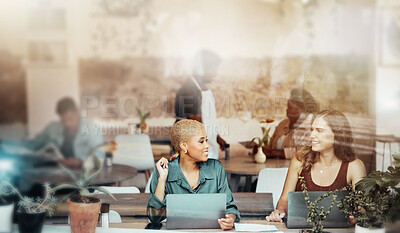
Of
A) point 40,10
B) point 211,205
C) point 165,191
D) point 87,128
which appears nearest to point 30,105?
point 87,128

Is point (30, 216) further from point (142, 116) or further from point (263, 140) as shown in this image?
point (263, 140)

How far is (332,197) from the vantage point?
2.96m

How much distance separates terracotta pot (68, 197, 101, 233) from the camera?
2623 mm

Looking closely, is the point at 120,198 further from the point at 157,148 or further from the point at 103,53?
the point at 103,53

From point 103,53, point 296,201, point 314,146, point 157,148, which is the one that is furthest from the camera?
point 103,53

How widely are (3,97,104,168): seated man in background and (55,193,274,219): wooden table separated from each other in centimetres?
56

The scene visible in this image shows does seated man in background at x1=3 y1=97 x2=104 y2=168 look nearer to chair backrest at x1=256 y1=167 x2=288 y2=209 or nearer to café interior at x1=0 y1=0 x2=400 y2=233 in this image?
café interior at x1=0 y1=0 x2=400 y2=233

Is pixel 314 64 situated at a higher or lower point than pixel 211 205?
higher

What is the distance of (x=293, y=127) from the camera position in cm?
370

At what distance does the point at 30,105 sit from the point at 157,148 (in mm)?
1173

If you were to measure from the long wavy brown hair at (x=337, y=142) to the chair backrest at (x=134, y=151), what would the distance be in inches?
47.9

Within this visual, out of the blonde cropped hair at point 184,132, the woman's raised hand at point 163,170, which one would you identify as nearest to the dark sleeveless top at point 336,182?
the blonde cropped hair at point 184,132

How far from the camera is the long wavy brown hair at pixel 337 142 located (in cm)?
339

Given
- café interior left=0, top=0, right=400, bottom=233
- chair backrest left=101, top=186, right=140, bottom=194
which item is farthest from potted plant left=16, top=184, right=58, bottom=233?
café interior left=0, top=0, right=400, bottom=233
